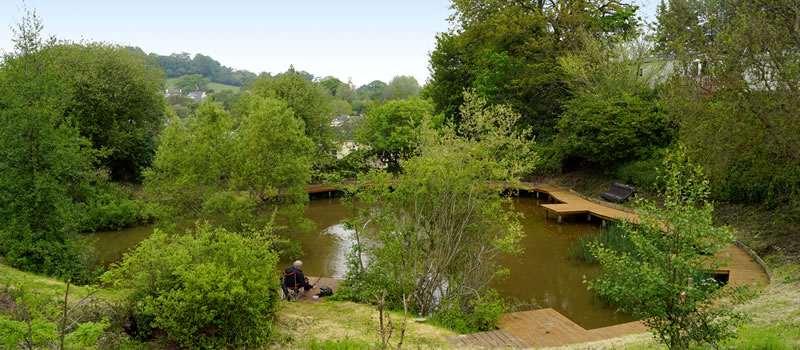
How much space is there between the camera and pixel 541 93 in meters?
26.2

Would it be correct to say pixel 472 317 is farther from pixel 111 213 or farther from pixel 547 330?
pixel 111 213

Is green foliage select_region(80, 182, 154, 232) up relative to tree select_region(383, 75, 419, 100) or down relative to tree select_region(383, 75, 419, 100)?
down

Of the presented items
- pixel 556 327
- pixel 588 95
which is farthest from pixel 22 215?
pixel 588 95

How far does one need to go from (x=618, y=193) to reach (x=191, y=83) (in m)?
102

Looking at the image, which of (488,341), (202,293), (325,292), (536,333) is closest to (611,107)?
(536,333)

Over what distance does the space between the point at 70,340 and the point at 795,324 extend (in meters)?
8.78

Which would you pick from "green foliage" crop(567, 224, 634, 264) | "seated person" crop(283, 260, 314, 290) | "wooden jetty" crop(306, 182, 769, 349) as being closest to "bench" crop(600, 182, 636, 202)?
"green foliage" crop(567, 224, 634, 264)

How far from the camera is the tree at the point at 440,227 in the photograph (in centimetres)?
967

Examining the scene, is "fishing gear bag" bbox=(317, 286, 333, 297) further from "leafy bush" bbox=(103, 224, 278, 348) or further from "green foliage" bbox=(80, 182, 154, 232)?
"green foliage" bbox=(80, 182, 154, 232)

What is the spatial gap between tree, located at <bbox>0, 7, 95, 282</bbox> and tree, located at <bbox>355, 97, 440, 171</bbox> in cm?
1502

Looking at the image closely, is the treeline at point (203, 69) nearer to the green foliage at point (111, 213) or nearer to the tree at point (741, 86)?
the green foliage at point (111, 213)

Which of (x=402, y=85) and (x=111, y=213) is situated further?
(x=402, y=85)

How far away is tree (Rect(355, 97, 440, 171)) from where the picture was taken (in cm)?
2483

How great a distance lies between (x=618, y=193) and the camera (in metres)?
19.8
